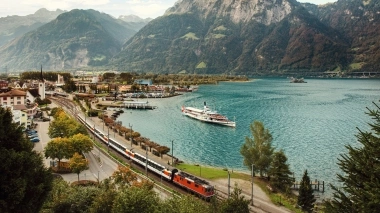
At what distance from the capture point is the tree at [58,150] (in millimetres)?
47625

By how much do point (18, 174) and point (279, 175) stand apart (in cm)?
2989

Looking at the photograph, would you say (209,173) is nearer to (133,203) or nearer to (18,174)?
(133,203)

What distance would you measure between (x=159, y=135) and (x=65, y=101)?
6347 centimetres

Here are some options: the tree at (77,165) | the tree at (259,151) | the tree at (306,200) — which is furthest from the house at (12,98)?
the tree at (306,200)

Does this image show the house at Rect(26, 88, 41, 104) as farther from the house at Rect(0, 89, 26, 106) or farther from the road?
the road

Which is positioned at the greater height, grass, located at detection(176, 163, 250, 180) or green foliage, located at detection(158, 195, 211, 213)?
green foliage, located at detection(158, 195, 211, 213)

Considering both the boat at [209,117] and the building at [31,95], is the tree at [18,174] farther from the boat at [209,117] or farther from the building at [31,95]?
the building at [31,95]

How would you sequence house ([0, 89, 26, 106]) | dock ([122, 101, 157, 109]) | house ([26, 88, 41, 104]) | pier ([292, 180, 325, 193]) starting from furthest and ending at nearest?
dock ([122, 101, 157, 109]) < house ([26, 88, 41, 104]) < house ([0, 89, 26, 106]) < pier ([292, 180, 325, 193])

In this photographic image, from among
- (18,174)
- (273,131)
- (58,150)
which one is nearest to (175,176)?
(58,150)

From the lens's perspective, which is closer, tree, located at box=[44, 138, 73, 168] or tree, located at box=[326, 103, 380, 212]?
tree, located at box=[326, 103, 380, 212]

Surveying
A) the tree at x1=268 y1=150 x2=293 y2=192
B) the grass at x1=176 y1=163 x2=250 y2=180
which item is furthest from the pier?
the grass at x1=176 y1=163 x2=250 y2=180

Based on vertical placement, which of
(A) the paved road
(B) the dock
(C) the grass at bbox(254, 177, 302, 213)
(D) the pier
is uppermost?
(B) the dock

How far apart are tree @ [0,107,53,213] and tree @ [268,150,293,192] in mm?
26773

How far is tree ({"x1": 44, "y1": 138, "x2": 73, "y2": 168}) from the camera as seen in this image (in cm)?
4762
